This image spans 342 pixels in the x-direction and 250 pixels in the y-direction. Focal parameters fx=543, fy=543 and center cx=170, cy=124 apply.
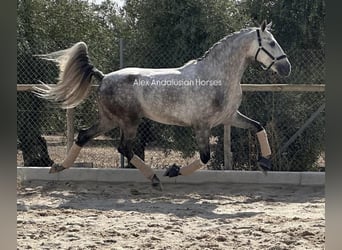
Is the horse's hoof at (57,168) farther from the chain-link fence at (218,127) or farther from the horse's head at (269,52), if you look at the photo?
the horse's head at (269,52)

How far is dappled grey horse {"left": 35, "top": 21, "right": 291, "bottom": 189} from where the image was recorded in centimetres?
626

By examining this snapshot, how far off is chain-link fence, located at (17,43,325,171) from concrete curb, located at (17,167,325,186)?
1.73ft

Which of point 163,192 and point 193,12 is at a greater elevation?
point 193,12

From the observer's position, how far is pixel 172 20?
345 inches

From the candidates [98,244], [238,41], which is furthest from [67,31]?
[98,244]

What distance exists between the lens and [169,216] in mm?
5086

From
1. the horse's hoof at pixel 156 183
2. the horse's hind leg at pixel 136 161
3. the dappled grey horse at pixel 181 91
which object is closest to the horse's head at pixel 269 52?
the dappled grey horse at pixel 181 91

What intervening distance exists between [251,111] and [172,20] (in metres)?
2.08

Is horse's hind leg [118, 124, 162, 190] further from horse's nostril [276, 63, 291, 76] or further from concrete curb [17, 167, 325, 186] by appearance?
horse's nostril [276, 63, 291, 76]

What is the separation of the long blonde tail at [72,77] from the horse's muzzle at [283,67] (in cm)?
226

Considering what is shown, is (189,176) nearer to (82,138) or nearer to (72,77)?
(82,138)

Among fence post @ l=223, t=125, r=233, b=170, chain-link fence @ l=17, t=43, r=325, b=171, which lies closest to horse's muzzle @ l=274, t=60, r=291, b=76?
chain-link fence @ l=17, t=43, r=325, b=171

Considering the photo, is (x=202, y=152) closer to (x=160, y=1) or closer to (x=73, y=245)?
(x=73, y=245)

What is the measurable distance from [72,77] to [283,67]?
2565 mm
